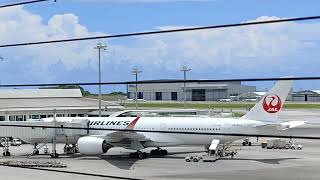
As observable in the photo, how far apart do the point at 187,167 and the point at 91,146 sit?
6.36 meters

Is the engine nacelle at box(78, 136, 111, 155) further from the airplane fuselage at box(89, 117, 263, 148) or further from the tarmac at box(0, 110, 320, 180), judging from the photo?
the airplane fuselage at box(89, 117, 263, 148)

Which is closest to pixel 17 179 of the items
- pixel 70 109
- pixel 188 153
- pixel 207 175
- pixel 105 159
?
pixel 207 175

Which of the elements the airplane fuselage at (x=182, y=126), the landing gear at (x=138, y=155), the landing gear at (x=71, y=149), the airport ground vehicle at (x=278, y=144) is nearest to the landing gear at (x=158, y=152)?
the airplane fuselage at (x=182, y=126)

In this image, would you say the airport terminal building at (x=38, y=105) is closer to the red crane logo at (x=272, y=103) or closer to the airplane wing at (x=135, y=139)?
the airplane wing at (x=135, y=139)

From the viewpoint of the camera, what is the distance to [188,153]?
36844mm

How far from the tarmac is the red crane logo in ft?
9.04

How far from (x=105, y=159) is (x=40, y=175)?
9.32 m

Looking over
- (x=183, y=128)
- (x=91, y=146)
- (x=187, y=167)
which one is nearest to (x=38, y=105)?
(x=91, y=146)

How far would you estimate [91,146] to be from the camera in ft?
106

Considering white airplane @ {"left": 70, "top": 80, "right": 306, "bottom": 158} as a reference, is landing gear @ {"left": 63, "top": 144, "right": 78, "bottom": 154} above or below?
below

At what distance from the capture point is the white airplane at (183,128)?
3256 cm

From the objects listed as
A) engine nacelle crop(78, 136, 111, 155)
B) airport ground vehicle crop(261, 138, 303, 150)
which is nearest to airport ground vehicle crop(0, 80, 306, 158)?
engine nacelle crop(78, 136, 111, 155)

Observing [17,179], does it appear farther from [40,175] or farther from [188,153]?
[188,153]

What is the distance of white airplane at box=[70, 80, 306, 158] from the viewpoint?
32.6m
